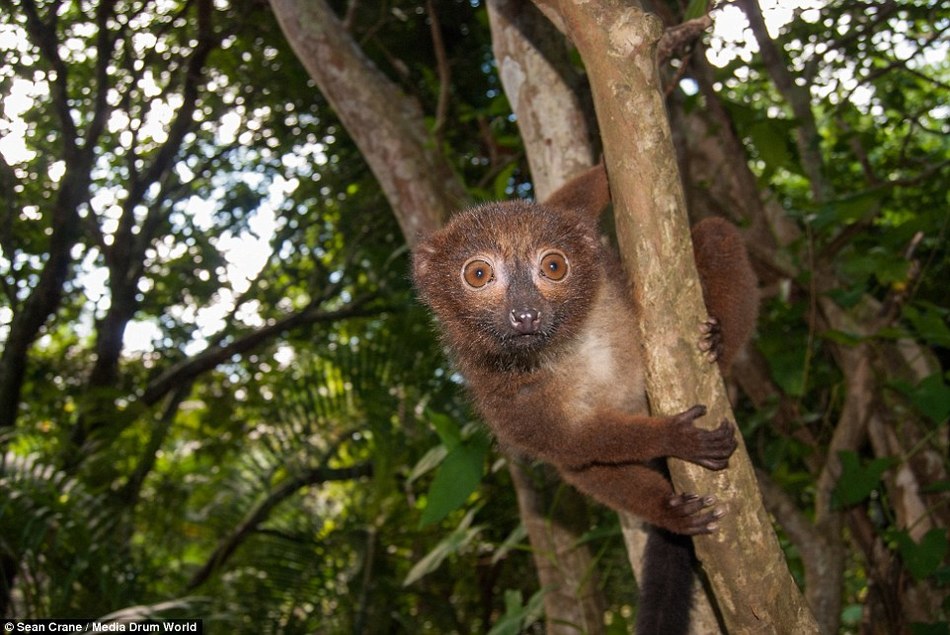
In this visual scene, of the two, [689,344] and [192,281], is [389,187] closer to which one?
[689,344]

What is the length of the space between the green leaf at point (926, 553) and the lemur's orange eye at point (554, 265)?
209 cm

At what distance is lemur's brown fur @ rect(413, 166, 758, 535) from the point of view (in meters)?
2.84

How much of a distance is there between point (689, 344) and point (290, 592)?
14.1ft

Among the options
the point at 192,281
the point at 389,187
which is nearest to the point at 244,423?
the point at 192,281

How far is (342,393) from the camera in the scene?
5.56 metres

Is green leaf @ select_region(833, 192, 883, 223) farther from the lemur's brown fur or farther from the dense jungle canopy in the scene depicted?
the lemur's brown fur

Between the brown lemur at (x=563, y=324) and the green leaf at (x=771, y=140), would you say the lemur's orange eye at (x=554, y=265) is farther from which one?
the green leaf at (x=771, y=140)

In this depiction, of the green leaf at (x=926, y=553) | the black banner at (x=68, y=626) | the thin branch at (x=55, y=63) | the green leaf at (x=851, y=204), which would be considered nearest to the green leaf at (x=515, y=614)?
the green leaf at (x=926, y=553)

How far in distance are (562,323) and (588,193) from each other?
23.5 inches

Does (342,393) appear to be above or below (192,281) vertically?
below

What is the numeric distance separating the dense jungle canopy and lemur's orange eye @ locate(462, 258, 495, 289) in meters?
0.58

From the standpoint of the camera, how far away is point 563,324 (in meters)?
2.94

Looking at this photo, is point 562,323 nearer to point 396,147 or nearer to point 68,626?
point 396,147

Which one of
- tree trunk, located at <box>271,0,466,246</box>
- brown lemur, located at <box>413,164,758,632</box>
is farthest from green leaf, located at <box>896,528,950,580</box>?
tree trunk, located at <box>271,0,466,246</box>
